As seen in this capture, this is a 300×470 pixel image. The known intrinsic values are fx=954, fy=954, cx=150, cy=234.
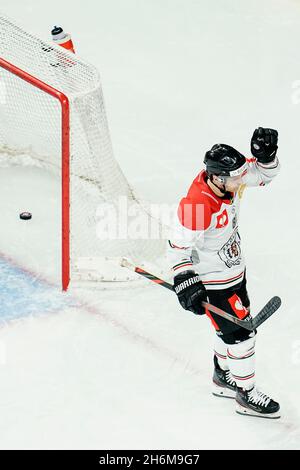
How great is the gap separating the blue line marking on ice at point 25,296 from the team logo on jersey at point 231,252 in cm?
105

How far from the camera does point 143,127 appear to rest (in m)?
5.95

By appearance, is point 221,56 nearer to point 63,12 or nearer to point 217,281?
point 63,12

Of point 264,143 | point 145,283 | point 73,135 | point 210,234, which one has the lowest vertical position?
point 145,283

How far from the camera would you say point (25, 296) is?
451 cm

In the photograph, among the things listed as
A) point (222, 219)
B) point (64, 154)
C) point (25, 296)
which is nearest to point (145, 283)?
point (25, 296)

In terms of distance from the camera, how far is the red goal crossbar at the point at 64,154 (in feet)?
14.1

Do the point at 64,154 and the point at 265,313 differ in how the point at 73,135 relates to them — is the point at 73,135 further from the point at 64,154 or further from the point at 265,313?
the point at 265,313

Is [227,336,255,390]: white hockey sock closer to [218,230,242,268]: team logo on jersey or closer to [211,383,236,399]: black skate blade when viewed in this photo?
[211,383,236,399]: black skate blade

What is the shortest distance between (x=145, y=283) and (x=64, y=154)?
0.75m

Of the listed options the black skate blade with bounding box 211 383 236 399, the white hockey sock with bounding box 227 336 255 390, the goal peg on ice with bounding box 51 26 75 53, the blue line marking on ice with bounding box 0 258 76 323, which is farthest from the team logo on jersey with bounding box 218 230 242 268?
the goal peg on ice with bounding box 51 26 75 53

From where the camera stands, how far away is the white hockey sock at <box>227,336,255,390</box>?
3717mm

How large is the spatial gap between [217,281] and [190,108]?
2662 millimetres
